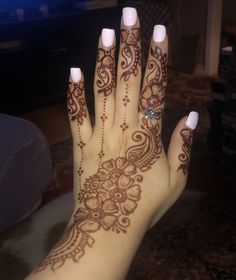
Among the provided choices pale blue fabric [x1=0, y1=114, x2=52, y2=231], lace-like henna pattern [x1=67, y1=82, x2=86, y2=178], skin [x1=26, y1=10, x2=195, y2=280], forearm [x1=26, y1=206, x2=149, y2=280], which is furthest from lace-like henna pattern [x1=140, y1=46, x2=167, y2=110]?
pale blue fabric [x1=0, y1=114, x2=52, y2=231]

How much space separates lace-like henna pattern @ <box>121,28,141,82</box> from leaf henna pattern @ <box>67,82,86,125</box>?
95 mm

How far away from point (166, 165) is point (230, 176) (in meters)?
1.53

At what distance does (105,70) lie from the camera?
2.41 ft

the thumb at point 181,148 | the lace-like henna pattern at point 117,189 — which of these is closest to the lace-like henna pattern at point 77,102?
the lace-like henna pattern at point 117,189

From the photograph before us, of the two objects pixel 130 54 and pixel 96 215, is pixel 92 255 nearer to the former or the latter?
pixel 96 215

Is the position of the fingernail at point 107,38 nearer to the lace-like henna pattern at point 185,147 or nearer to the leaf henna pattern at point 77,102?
the leaf henna pattern at point 77,102

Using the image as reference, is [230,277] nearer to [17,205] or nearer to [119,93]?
[17,205]

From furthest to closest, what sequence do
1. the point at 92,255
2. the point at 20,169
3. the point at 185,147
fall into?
the point at 20,169
the point at 185,147
the point at 92,255

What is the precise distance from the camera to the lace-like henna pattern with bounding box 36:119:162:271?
75 cm

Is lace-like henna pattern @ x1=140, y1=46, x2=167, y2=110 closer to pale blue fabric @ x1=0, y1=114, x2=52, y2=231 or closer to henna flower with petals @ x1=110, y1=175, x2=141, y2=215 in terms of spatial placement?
henna flower with petals @ x1=110, y1=175, x2=141, y2=215

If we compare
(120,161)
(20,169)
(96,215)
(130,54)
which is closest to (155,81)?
(130,54)

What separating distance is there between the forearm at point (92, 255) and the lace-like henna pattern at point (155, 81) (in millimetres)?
245

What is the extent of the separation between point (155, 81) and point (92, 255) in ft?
1.20

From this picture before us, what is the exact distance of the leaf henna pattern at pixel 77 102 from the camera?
A: 75cm
